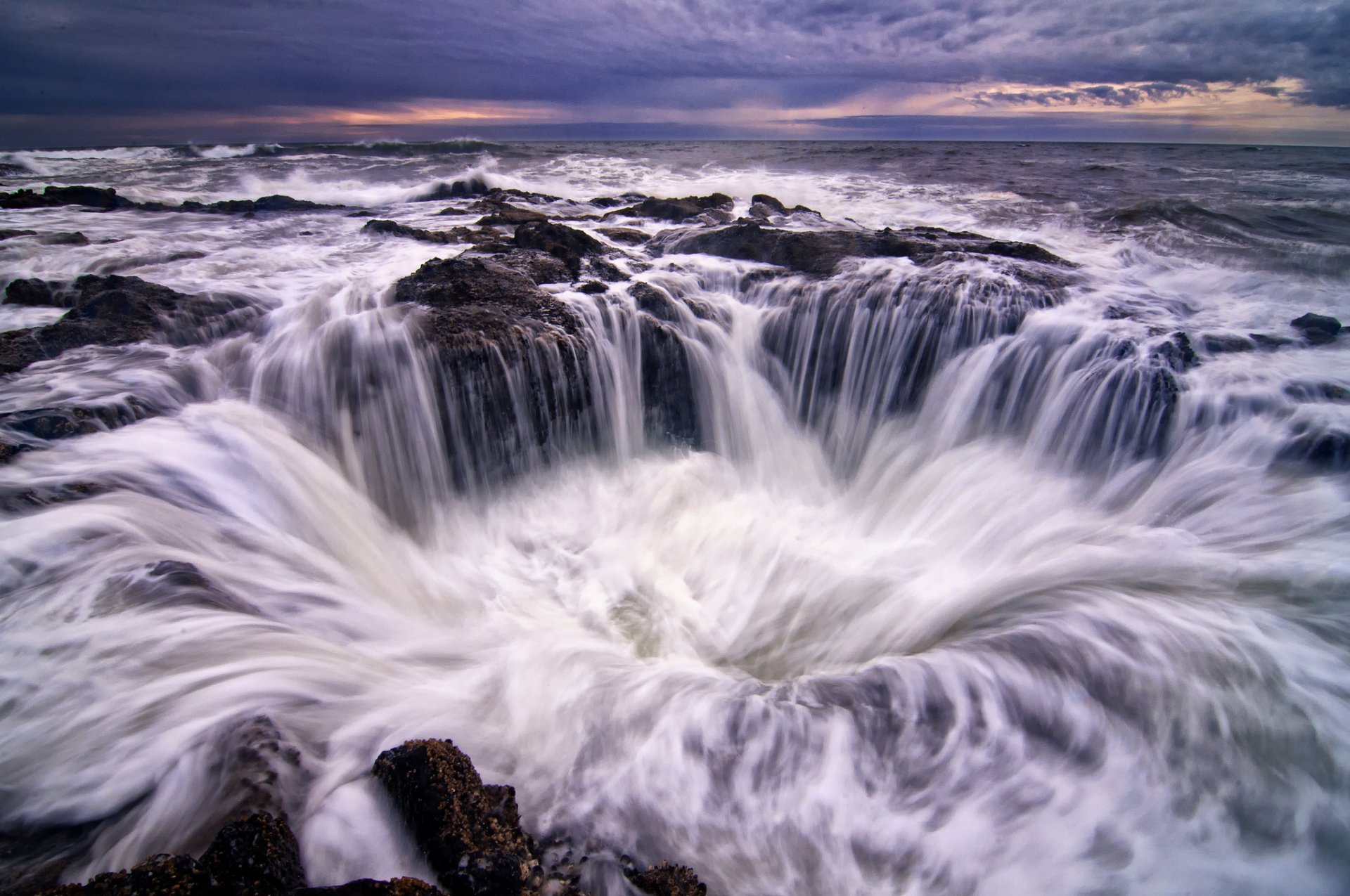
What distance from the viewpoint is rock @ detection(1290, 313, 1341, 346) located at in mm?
7188

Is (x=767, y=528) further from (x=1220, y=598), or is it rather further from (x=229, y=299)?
(x=229, y=299)

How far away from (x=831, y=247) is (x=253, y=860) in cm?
917

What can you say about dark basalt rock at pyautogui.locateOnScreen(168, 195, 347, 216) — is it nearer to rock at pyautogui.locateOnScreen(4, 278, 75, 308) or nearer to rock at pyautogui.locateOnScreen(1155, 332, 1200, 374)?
rock at pyautogui.locateOnScreen(4, 278, 75, 308)

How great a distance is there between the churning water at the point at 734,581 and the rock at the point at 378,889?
0.57m

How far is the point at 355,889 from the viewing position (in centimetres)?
193

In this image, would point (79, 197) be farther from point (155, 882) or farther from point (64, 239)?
point (155, 882)

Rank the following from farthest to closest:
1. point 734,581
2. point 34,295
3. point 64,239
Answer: point 64,239
point 34,295
point 734,581

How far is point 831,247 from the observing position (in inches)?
366

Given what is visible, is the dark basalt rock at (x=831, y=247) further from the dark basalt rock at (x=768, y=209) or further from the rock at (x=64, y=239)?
the rock at (x=64, y=239)

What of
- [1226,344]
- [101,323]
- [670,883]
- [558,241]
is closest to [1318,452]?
[1226,344]

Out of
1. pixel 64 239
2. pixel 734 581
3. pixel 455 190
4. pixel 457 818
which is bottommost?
pixel 734 581

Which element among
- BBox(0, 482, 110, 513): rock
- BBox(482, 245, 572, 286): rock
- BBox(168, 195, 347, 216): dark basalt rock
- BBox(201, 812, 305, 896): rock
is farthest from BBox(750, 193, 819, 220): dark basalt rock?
BBox(201, 812, 305, 896): rock

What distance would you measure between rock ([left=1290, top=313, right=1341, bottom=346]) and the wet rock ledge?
9.04m

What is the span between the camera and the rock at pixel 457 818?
90.2 inches
